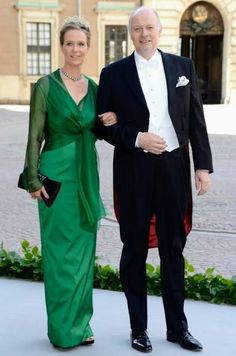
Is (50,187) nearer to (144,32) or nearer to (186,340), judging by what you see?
(144,32)

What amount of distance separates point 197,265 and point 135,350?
2.12m

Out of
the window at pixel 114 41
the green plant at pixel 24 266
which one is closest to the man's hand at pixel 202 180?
the green plant at pixel 24 266

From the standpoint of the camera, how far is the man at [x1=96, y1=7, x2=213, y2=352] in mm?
3236

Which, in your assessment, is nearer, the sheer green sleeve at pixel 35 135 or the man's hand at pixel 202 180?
the sheer green sleeve at pixel 35 135

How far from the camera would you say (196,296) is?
14.4ft

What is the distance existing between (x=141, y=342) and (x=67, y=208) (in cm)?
89

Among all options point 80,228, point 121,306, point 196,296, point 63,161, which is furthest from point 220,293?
point 63,161

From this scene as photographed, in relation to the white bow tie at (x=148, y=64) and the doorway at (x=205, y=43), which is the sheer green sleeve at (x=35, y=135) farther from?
the doorway at (x=205, y=43)

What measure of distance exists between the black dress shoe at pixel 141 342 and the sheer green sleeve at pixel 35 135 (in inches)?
41.2

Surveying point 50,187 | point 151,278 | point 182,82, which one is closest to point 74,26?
point 182,82

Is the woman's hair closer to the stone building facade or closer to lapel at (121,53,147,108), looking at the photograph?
lapel at (121,53,147,108)

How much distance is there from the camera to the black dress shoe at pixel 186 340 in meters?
3.45

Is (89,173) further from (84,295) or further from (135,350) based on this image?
(135,350)

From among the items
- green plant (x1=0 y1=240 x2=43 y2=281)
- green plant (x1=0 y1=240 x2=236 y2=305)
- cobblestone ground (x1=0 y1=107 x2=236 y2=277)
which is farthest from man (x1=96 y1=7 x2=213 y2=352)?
cobblestone ground (x1=0 y1=107 x2=236 y2=277)
